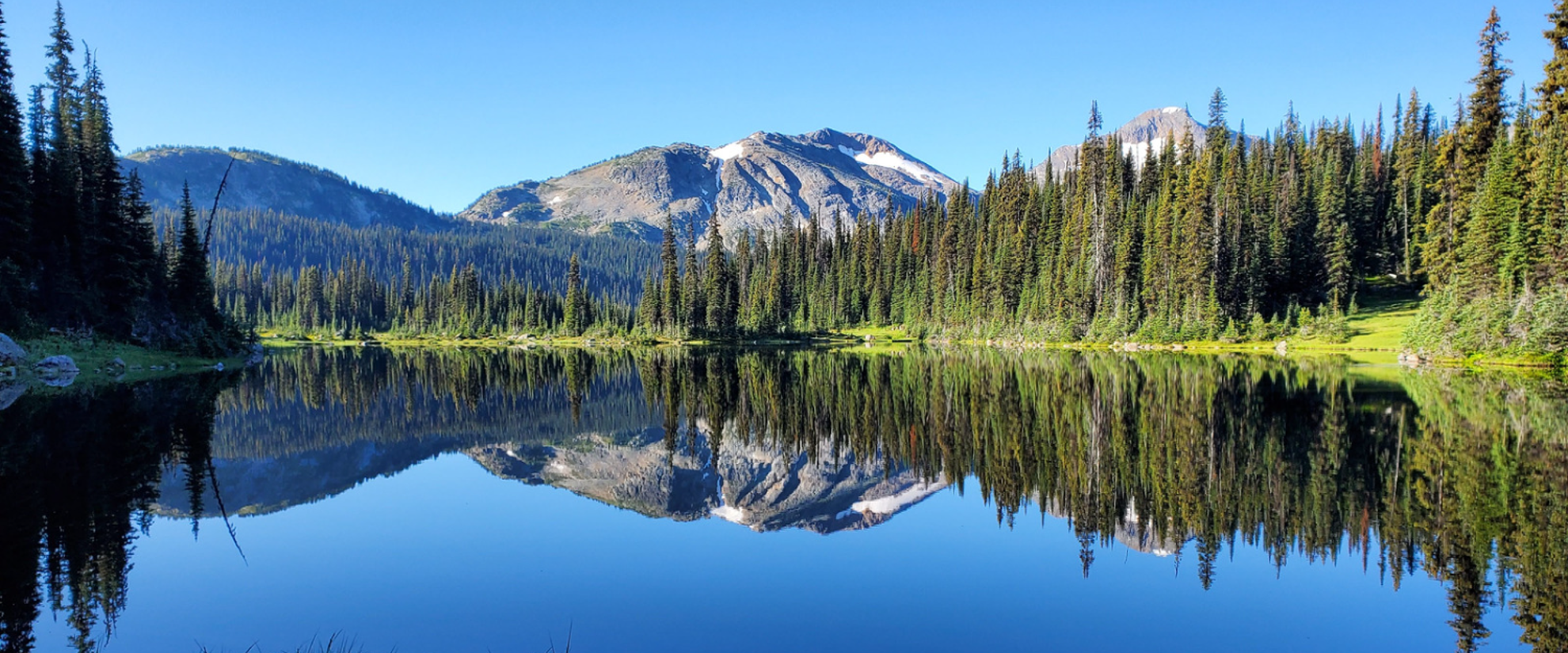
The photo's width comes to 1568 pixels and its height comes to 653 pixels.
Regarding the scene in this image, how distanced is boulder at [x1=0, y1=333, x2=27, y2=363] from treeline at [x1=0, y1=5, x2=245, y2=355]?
2098mm

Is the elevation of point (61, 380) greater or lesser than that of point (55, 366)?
lesser

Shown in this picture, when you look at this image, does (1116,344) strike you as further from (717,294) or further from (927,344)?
(717,294)

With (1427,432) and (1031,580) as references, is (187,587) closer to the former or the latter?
(1031,580)

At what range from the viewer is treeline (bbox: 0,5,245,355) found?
36.1m

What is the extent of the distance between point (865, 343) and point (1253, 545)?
3217 inches

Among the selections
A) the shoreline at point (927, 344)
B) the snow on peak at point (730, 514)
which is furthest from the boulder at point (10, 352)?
the shoreline at point (927, 344)

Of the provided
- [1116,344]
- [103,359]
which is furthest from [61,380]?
[1116,344]

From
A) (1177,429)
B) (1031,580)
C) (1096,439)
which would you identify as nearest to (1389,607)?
(1031,580)

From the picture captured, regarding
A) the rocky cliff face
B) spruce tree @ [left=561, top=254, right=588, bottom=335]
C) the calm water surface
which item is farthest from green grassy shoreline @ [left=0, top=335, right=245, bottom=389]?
spruce tree @ [left=561, top=254, right=588, bottom=335]

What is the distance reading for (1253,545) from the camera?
36.0 feet

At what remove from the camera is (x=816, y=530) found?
1345 centimetres

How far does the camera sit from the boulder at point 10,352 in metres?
30.0

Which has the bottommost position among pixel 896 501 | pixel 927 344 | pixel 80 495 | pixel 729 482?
pixel 729 482

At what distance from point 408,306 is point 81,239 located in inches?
4289
